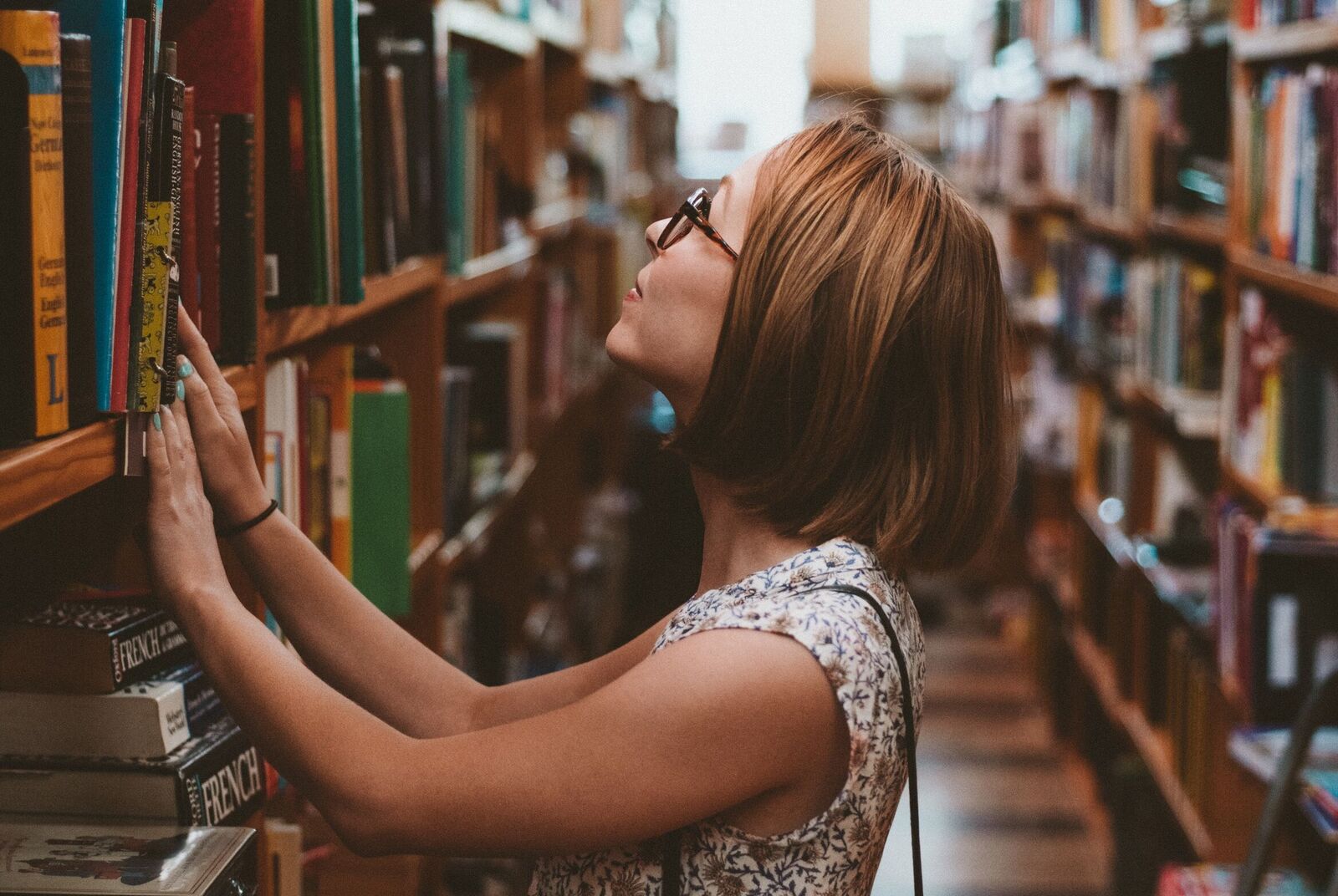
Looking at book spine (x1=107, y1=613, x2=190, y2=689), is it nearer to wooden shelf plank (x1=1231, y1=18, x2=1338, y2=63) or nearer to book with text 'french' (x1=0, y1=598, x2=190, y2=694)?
book with text 'french' (x1=0, y1=598, x2=190, y2=694)

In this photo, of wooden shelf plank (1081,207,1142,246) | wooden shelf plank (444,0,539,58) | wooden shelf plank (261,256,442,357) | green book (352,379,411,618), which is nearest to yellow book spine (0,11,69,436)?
wooden shelf plank (261,256,442,357)

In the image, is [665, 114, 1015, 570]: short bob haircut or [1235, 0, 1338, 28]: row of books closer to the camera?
[665, 114, 1015, 570]: short bob haircut

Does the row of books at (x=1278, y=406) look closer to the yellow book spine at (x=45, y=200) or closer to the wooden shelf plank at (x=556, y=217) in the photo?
the wooden shelf plank at (x=556, y=217)

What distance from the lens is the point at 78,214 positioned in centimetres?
81

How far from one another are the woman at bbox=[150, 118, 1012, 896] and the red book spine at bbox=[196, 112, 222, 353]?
0.22 ft

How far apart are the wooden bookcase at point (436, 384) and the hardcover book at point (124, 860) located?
24 centimetres

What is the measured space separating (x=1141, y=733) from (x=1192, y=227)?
1.15 meters

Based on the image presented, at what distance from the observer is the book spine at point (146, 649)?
38.8 inches

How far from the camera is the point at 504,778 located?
0.91 meters

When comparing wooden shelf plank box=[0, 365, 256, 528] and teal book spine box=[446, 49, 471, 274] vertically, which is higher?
teal book spine box=[446, 49, 471, 274]

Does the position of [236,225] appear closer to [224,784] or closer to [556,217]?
[224,784]

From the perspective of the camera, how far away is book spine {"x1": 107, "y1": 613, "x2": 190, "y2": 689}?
0.99 meters

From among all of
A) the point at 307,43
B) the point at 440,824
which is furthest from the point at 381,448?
the point at 440,824

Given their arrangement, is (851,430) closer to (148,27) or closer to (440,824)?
(440,824)
